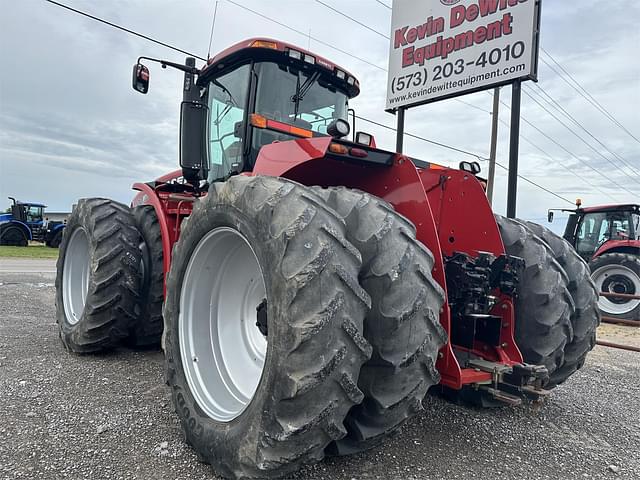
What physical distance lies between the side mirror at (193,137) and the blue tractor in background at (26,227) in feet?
77.8

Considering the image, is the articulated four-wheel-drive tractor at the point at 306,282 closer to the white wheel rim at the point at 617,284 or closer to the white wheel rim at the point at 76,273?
the white wheel rim at the point at 76,273

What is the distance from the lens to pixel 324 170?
3.04m

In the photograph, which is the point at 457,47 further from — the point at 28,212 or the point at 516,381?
the point at 28,212

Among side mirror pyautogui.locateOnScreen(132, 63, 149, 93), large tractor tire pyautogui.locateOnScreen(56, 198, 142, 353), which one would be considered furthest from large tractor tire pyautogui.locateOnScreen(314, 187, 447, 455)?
side mirror pyautogui.locateOnScreen(132, 63, 149, 93)

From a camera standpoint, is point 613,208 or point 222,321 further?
point 613,208

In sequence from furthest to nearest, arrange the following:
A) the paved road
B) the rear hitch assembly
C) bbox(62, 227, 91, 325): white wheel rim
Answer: the paved road, bbox(62, 227, 91, 325): white wheel rim, the rear hitch assembly

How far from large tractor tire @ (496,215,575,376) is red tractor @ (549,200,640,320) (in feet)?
26.1

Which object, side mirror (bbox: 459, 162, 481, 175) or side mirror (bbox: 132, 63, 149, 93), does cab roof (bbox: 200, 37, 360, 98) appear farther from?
side mirror (bbox: 459, 162, 481, 175)

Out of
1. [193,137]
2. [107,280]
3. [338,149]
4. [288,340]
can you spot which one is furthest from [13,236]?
[288,340]

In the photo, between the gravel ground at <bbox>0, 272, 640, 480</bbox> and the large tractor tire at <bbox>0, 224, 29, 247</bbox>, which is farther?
the large tractor tire at <bbox>0, 224, 29, 247</bbox>

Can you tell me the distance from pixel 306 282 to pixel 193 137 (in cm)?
289

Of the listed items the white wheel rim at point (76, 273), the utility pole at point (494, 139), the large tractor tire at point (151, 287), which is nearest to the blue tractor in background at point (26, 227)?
the utility pole at point (494, 139)

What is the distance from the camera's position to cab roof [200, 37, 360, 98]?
3854 millimetres

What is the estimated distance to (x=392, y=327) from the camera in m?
2.16
